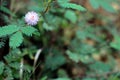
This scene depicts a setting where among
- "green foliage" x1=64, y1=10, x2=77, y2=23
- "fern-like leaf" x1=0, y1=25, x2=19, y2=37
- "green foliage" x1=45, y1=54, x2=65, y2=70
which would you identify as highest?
"green foliage" x1=64, y1=10, x2=77, y2=23

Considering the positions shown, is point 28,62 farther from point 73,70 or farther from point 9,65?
point 9,65

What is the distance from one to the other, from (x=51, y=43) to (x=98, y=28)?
585mm

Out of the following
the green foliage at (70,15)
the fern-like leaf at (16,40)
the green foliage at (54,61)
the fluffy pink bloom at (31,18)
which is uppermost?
the green foliage at (70,15)

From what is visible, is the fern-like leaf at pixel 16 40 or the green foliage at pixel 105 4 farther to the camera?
the green foliage at pixel 105 4

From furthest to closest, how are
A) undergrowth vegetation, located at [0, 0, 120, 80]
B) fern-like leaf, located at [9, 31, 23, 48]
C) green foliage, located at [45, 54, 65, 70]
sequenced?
green foliage, located at [45, 54, 65, 70], undergrowth vegetation, located at [0, 0, 120, 80], fern-like leaf, located at [9, 31, 23, 48]

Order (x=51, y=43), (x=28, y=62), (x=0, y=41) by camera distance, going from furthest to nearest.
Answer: (x=51, y=43), (x=28, y=62), (x=0, y=41)

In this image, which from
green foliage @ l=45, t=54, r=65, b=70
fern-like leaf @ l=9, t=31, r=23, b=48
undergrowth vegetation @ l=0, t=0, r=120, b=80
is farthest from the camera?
green foliage @ l=45, t=54, r=65, b=70

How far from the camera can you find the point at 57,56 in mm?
2369

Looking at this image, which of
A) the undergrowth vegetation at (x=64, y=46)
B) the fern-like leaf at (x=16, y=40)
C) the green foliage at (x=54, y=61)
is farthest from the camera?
the green foliage at (x=54, y=61)

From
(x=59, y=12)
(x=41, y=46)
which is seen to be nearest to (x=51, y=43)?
(x=41, y=46)

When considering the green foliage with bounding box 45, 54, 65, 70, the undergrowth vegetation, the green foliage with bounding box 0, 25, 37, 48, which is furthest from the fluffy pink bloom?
the green foliage with bounding box 45, 54, 65, 70

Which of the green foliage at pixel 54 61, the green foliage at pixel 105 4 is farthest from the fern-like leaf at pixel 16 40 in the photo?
the green foliage at pixel 105 4

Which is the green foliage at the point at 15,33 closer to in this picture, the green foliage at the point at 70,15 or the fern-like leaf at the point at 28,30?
the fern-like leaf at the point at 28,30

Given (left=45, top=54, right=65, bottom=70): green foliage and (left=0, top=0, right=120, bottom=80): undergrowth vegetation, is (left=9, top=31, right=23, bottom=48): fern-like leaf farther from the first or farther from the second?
(left=45, top=54, right=65, bottom=70): green foliage
